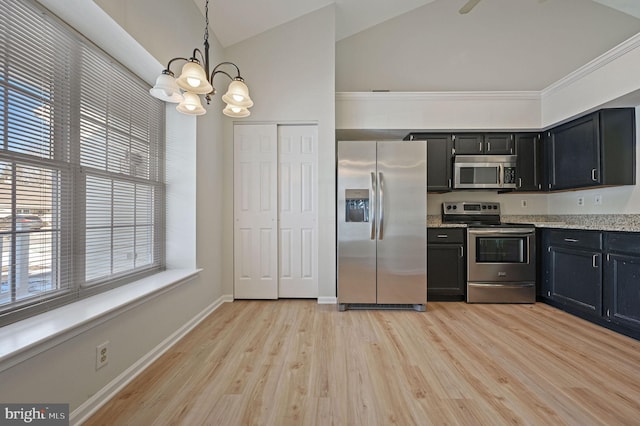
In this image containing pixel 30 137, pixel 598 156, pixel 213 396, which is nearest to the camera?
pixel 30 137

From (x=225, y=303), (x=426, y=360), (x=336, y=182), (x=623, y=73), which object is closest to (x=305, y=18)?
(x=336, y=182)

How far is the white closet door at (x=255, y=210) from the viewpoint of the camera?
331 centimetres

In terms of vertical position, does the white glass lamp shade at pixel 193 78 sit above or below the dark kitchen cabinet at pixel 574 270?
above

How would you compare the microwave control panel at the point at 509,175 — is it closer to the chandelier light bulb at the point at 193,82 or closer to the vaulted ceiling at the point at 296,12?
the vaulted ceiling at the point at 296,12

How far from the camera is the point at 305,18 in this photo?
3.27 metres

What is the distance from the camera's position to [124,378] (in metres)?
1.65

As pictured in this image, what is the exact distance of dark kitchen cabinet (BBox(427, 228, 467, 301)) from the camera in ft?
10.7

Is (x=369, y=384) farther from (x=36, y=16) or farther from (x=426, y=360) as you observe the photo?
(x=36, y=16)

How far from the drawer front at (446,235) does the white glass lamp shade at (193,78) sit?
282 cm

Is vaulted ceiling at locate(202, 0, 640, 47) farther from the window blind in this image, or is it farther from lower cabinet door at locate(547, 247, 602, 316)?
lower cabinet door at locate(547, 247, 602, 316)

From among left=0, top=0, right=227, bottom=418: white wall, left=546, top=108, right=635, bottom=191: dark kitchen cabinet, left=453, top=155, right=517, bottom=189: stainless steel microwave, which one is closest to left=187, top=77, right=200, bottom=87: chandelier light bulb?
left=0, top=0, right=227, bottom=418: white wall

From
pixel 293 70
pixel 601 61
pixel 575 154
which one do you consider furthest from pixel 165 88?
pixel 575 154

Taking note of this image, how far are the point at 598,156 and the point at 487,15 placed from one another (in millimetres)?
2592

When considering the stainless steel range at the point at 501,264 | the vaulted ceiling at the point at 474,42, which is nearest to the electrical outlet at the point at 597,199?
the stainless steel range at the point at 501,264
